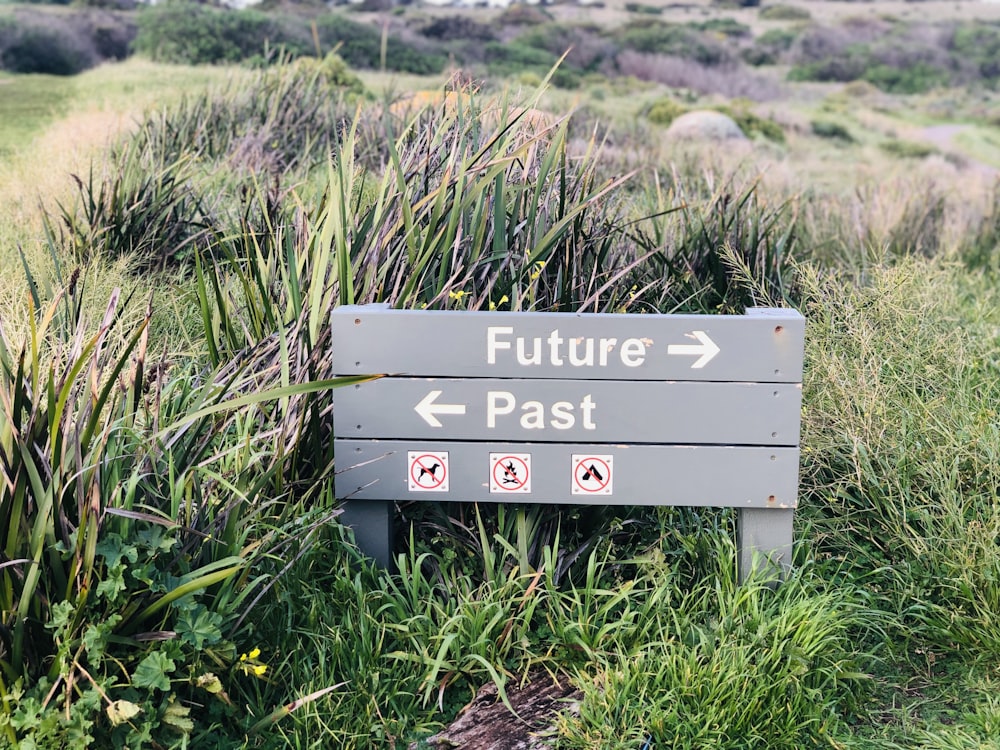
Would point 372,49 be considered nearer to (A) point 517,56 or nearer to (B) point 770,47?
(A) point 517,56

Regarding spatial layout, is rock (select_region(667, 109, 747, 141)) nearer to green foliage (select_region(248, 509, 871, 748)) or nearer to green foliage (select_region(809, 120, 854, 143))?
green foliage (select_region(809, 120, 854, 143))

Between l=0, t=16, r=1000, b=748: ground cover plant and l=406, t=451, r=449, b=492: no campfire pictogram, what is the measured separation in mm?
184

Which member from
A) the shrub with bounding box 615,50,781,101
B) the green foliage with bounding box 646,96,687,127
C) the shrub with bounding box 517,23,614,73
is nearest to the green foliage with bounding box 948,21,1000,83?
the shrub with bounding box 615,50,781,101

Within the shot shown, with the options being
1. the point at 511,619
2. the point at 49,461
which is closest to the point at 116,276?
the point at 49,461

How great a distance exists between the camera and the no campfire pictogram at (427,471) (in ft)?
9.60

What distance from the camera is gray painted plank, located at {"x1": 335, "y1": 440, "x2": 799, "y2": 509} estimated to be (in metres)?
2.91

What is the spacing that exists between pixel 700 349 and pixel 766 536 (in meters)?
0.59

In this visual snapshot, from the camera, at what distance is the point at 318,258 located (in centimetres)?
324

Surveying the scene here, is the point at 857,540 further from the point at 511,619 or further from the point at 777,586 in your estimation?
→ the point at 511,619

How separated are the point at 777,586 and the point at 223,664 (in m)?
1.57

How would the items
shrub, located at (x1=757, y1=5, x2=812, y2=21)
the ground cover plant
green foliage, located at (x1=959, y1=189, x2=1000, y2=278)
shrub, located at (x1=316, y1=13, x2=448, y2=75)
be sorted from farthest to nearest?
shrub, located at (x1=757, y1=5, x2=812, y2=21) < shrub, located at (x1=316, y1=13, x2=448, y2=75) < green foliage, located at (x1=959, y1=189, x2=1000, y2=278) < the ground cover plant

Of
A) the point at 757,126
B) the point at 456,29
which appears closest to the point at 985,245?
the point at 757,126

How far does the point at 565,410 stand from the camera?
2.89 metres

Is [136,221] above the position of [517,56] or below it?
above
